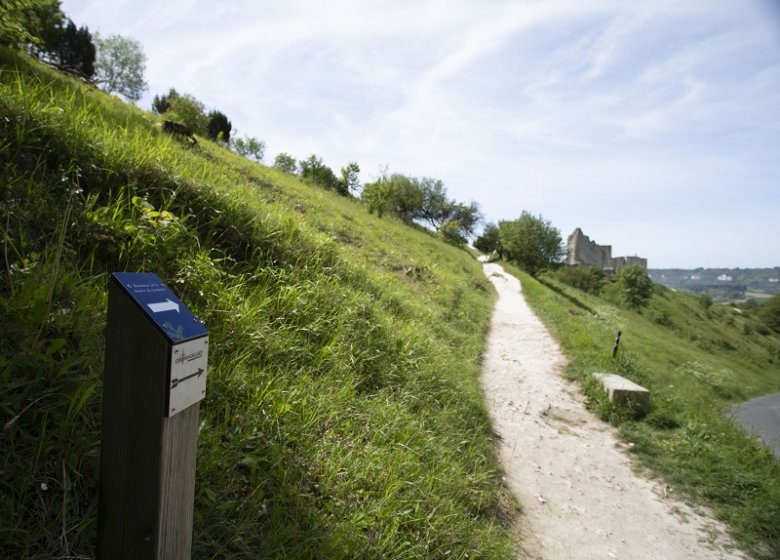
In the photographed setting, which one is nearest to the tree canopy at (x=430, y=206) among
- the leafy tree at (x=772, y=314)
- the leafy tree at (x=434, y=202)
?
the leafy tree at (x=434, y=202)

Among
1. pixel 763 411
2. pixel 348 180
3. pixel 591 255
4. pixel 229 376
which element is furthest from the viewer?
pixel 591 255

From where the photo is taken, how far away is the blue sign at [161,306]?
1.14 meters

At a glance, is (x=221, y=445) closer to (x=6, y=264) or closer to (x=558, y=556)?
(x=6, y=264)

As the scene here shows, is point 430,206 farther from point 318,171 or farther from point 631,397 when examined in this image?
point 631,397

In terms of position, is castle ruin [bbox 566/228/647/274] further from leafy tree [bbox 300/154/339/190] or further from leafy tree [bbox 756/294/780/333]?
leafy tree [bbox 300/154/339/190]

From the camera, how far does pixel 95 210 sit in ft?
11.6

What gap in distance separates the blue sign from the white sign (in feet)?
0.11

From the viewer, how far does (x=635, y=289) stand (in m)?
52.1

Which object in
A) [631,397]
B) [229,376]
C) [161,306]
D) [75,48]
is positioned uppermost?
[75,48]

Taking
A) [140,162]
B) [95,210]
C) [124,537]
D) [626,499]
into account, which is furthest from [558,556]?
[140,162]

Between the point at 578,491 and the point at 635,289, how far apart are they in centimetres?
5737

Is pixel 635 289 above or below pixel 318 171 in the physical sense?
below

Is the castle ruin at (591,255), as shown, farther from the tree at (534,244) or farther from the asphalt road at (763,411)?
the asphalt road at (763,411)

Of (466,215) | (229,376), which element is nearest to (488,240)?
(466,215)
